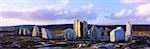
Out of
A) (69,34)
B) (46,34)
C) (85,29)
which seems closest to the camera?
(69,34)

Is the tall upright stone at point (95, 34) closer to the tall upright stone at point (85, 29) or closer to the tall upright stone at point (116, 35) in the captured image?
the tall upright stone at point (85, 29)

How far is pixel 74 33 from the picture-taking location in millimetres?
70188

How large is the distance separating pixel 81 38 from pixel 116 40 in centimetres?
743

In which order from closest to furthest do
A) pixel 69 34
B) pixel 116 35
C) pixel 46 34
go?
pixel 116 35 → pixel 69 34 → pixel 46 34

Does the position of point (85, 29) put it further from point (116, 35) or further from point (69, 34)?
point (116, 35)

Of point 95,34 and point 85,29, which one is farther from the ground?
point 85,29

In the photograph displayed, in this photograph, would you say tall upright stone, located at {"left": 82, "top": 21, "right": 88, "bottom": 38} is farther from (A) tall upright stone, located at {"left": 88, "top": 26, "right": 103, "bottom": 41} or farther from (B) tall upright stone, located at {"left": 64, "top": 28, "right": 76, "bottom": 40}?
(B) tall upright stone, located at {"left": 64, "top": 28, "right": 76, "bottom": 40}

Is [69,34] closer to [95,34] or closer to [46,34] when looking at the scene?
[95,34]

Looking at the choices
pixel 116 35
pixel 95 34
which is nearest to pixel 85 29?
pixel 95 34

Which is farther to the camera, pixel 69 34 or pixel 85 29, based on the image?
pixel 85 29

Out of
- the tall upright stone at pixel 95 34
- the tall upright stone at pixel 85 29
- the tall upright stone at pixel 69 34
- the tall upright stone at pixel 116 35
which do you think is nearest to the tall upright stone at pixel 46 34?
the tall upright stone at pixel 69 34

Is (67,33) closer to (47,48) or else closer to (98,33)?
(98,33)

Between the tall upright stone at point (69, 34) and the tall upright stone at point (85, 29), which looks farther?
the tall upright stone at point (85, 29)

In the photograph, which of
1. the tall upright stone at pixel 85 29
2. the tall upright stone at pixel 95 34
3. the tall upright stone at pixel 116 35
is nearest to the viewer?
the tall upright stone at pixel 116 35
